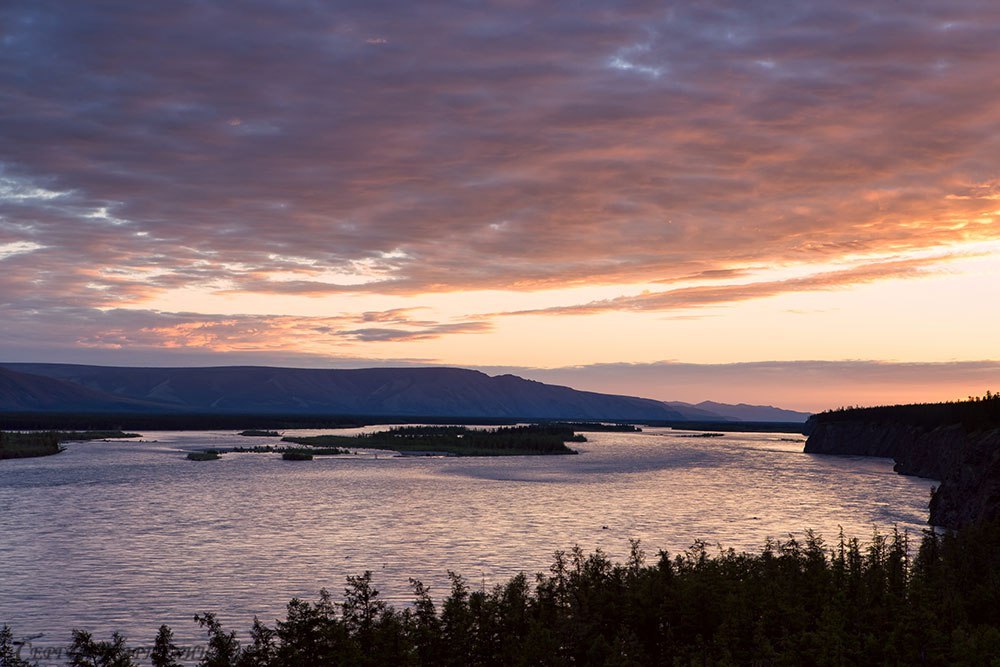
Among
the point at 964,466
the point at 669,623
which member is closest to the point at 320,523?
the point at 669,623

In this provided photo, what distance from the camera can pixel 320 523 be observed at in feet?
224

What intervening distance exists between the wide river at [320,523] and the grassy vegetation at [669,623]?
8.11m

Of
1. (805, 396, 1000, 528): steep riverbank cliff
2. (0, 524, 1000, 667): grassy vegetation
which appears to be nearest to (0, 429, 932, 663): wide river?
(805, 396, 1000, 528): steep riverbank cliff

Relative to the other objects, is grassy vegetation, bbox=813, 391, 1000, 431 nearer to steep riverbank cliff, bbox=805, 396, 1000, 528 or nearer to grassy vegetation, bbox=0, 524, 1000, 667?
steep riverbank cliff, bbox=805, 396, 1000, 528

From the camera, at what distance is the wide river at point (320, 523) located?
141ft

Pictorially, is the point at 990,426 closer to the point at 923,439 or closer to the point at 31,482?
the point at 923,439

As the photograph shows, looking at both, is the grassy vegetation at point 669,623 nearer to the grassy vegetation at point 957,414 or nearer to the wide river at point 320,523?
the wide river at point 320,523

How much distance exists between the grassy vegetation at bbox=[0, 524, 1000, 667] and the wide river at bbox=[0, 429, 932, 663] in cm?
811

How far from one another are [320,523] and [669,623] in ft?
133

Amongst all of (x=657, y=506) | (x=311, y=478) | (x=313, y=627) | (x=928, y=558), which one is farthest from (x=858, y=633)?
(x=311, y=478)

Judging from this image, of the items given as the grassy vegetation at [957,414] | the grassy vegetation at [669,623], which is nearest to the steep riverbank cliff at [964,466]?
the grassy vegetation at [957,414]

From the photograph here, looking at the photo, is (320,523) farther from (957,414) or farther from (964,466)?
(957,414)

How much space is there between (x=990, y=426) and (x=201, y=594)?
67.2 m

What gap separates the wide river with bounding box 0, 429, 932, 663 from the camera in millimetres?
43031
